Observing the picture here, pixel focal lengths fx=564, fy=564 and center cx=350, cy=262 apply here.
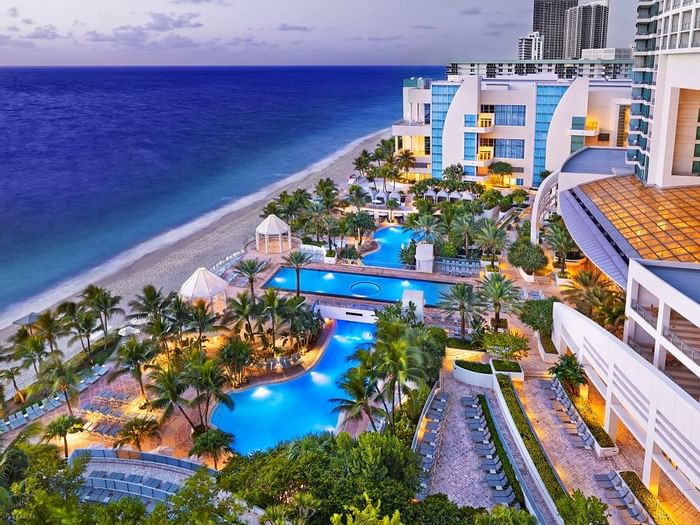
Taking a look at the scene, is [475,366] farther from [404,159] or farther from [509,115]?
[509,115]

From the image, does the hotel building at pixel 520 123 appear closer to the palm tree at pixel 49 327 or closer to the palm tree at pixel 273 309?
the palm tree at pixel 273 309

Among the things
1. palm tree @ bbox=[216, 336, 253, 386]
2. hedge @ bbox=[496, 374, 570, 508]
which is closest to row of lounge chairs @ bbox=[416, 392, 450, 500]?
hedge @ bbox=[496, 374, 570, 508]

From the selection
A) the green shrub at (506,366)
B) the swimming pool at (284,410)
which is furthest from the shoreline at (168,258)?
the green shrub at (506,366)

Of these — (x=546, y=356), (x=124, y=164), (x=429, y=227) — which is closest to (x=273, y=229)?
(x=429, y=227)

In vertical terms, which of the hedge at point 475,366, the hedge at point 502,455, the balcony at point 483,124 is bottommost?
the hedge at point 502,455

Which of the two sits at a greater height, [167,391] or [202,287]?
[202,287]

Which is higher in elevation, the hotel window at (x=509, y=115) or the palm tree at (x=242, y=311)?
the hotel window at (x=509, y=115)

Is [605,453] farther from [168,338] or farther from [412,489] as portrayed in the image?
[168,338]

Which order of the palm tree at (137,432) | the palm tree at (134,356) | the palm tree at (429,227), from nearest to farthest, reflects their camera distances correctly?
1. the palm tree at (137,432)
2. the palm tree at (134,356)
3. the palm tree at (429,227)
